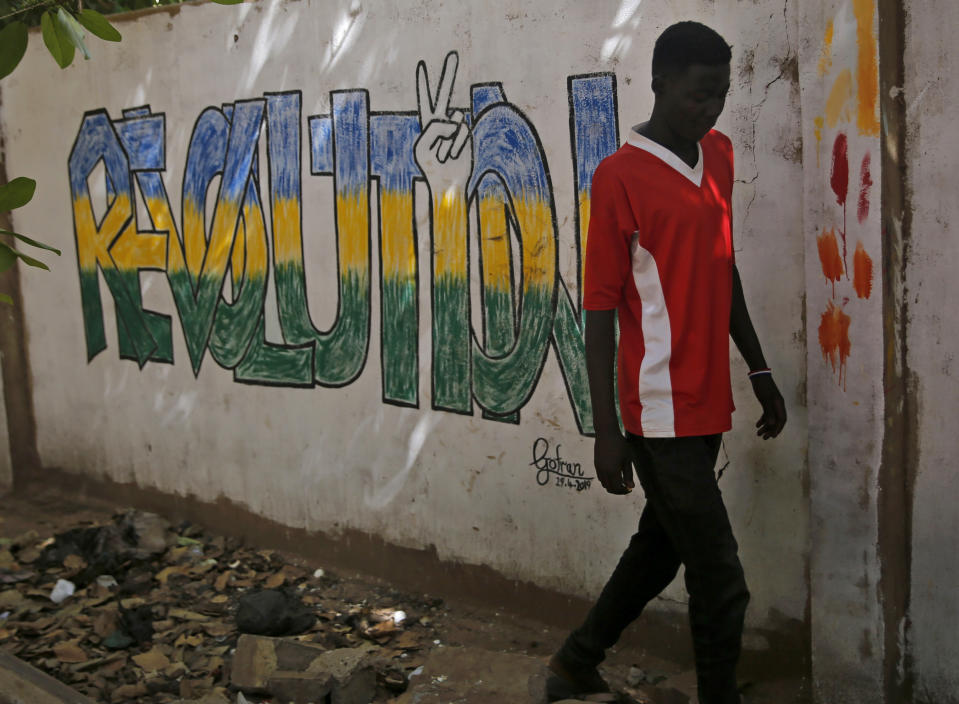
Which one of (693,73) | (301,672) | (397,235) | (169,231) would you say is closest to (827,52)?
(693,73)

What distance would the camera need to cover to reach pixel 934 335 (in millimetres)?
2832

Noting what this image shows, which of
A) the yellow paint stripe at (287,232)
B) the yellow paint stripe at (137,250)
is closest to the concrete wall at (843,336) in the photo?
the yellow paint stripe at (287,232)

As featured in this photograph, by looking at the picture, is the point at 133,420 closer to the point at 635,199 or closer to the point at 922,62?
the point at 635,199

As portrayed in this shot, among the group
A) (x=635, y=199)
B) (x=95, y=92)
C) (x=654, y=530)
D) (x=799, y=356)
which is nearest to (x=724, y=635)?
(x=654, y=530)

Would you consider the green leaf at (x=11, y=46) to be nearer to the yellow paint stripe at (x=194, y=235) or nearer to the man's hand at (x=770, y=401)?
the man's hand at (x=770, y=401)

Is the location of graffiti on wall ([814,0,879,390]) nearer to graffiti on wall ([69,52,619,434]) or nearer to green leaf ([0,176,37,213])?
graffiti on wall ([69,52,619,434])

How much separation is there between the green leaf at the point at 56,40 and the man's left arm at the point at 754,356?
1866 millimetres

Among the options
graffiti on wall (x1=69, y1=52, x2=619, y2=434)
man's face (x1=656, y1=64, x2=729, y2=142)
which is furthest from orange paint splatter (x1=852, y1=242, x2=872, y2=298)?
graffiti on wall (x1=69, y1=52, x2=619, y2=434)

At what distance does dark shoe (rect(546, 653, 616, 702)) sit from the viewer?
317 cm

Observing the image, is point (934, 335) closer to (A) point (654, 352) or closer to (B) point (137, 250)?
(A) point (654, 352)

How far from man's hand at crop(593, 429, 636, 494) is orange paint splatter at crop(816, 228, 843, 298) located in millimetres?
810

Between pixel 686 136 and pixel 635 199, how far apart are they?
22 cm
